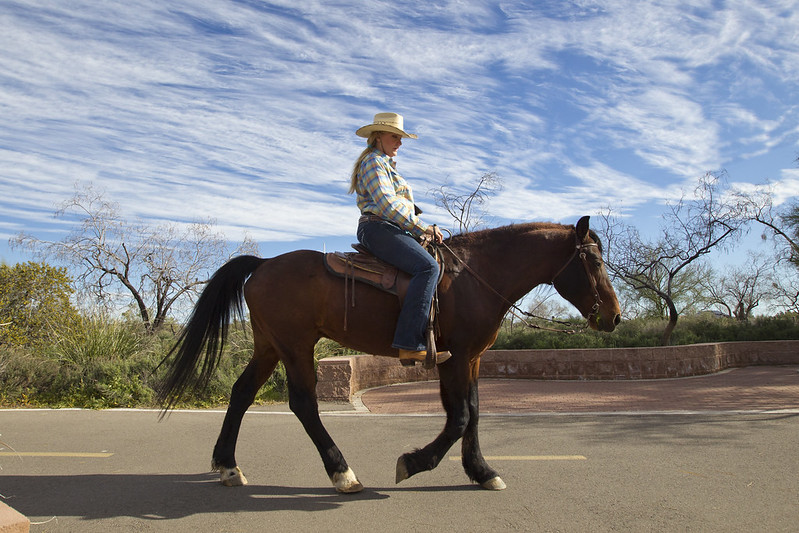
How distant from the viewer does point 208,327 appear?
5.54m

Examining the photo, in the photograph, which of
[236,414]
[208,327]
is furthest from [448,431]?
[208,327]

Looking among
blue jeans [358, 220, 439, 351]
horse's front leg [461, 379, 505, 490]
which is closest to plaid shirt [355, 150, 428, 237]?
blue jeans [358, 220, 439, 351]

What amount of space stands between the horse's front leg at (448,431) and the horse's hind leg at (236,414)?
146cm

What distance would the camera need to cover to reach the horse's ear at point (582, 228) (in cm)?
502

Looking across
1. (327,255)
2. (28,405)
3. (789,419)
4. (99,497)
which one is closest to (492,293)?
(327,255)

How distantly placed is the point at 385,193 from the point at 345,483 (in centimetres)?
233

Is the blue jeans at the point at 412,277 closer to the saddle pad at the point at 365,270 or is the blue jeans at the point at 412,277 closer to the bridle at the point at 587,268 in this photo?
the saddle pad at the point at 365,270

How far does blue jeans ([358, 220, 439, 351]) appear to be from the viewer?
4.66 metres

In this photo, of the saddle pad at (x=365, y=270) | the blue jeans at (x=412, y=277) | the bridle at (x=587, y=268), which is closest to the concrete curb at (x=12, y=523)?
the blue jeans at (x=412, y=277)

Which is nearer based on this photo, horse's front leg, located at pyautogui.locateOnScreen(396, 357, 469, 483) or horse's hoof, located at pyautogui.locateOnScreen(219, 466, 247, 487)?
horse's front leg, located at pyautogui.locateOnScreen(396, 357, 469, 483)

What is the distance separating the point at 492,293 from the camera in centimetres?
504

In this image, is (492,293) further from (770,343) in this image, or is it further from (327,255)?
(770,343)

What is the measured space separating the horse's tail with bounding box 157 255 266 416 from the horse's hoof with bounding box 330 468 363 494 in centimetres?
161

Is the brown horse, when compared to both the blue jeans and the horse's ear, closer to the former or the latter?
the horse's ear
